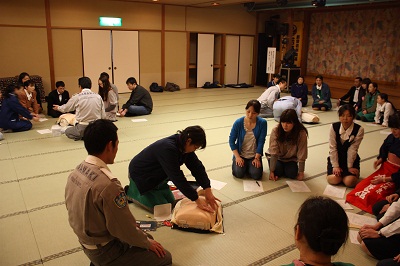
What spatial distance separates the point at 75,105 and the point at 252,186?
3.33 metres

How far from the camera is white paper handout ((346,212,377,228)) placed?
3021 mm

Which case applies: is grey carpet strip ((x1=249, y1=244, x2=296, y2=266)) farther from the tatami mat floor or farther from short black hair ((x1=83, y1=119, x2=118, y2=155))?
short black hair ((x1=83, y1=119, x2=118, y2=155))

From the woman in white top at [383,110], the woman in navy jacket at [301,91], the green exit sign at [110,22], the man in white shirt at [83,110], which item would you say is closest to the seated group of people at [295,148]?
the man in white shirt at [83,110]

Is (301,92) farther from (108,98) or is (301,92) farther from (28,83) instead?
(28,83)

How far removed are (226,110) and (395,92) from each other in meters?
4.71

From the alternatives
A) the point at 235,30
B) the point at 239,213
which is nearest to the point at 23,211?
A: the point at 239,213

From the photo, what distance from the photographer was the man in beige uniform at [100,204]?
1785mm

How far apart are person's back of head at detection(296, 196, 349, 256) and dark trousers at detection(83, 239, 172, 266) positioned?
118cm

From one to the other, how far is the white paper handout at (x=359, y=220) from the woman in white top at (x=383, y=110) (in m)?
4.33

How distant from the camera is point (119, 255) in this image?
2008 mm

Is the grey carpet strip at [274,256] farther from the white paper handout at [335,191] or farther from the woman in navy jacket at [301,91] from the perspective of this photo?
the woman in navy jacket at [301,91]

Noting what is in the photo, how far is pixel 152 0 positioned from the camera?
10.4 metres

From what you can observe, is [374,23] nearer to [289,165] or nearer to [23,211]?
[289,165]

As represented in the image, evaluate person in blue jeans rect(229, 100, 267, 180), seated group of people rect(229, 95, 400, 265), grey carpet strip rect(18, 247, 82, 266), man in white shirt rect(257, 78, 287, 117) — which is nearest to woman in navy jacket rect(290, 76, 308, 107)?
man in white shirt rect(257, 78, 287, 117)
